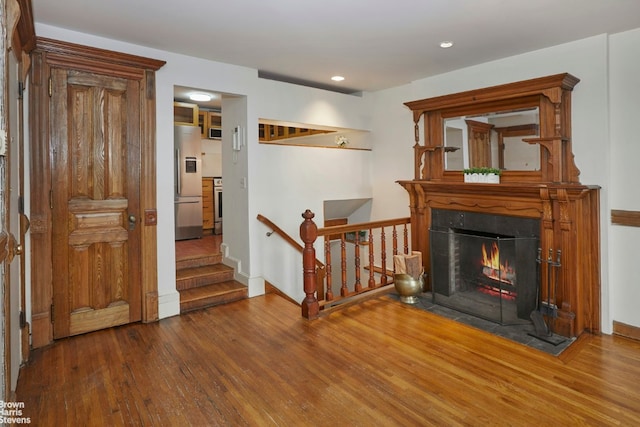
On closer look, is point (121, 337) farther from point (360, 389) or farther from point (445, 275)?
point (445, 275)

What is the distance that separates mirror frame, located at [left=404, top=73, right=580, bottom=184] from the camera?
3.40 metres

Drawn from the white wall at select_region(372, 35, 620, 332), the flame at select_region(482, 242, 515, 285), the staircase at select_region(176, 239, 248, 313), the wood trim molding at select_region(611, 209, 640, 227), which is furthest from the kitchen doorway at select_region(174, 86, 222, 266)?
the wood trim molding at select_region(611, 209, 640, 227)

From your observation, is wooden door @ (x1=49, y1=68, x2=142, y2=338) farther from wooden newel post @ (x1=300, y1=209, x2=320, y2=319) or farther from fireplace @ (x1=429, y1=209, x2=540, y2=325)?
fireplace @ (x1=429, y1=209, x2=540, y2=325)

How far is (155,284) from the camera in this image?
12.0 feet

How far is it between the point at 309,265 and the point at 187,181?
3.26 metres

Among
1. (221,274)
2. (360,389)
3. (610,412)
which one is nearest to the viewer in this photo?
(610,412)

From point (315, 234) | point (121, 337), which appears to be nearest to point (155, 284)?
point (121, 337)

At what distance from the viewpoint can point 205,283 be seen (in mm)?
4367

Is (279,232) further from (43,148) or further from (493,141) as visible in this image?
(493,141)

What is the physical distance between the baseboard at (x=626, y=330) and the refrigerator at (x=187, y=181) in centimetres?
547

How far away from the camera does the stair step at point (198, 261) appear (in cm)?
454

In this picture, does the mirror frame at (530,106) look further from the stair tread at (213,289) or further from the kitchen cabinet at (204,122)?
the kitchen cabinet at (204,122)

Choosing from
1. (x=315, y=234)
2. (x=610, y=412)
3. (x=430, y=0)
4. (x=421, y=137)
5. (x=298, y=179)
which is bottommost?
(x=610, y=412)

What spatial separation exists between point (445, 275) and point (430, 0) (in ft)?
8.69
